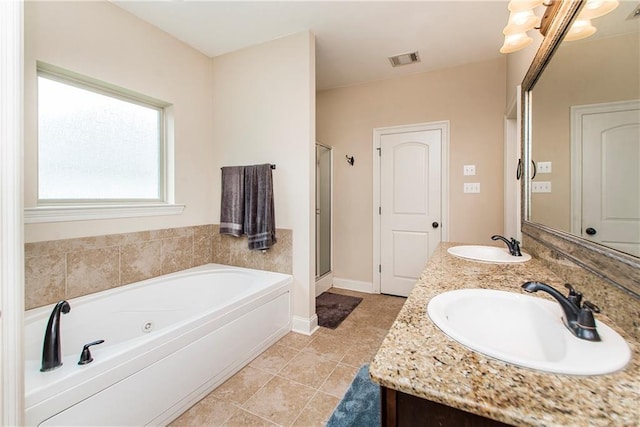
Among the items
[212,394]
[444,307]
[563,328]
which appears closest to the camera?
[563,328]

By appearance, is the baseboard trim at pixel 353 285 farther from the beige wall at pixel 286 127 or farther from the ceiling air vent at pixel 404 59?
the ceiling air vent at pixel 404 59

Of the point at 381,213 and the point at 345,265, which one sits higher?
the point at 381,213

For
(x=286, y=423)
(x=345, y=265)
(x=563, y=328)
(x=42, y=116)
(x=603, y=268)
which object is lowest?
(x=286, y=423)

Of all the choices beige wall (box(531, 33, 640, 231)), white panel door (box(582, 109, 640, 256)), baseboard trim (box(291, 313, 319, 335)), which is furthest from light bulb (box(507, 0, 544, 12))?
baseboard trim (box(291, 313, 319, 335))

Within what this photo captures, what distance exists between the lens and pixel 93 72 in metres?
1.91

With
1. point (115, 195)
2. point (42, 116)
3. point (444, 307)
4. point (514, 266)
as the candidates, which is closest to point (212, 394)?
point (444, 307)

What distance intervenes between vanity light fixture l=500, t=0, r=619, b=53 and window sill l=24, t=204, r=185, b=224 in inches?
105

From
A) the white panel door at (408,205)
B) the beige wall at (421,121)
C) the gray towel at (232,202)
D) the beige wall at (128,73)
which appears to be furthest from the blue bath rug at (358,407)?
the beige wall at (128,73)

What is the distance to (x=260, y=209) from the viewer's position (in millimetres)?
2430

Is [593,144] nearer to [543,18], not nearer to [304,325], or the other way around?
[543,18]

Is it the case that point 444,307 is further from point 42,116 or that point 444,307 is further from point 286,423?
point 42,116

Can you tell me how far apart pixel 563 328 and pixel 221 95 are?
2976 millimetres

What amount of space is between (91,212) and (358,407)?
82.7 inches

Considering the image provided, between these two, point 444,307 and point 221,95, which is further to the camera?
point 221,95
